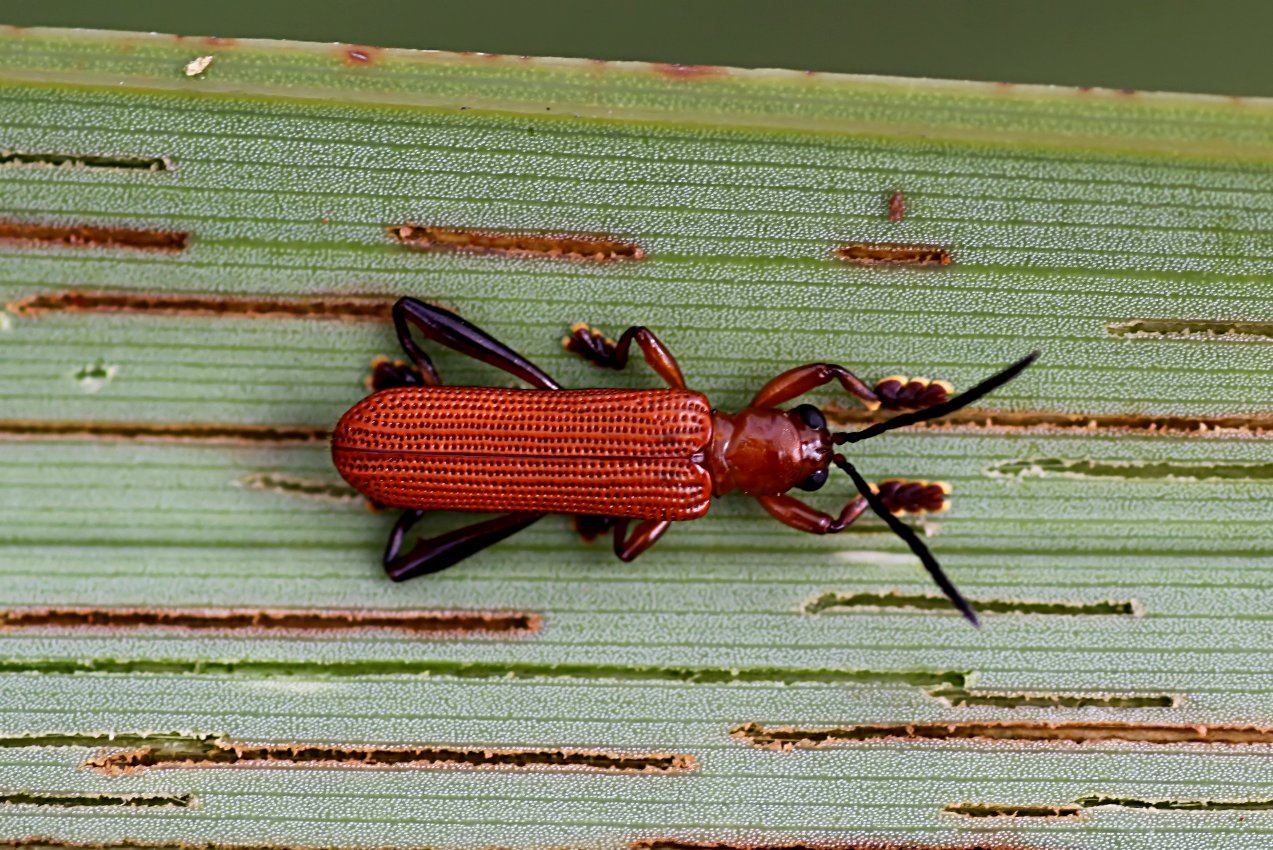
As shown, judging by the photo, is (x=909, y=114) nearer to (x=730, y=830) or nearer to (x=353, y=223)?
(x=353, y=223)

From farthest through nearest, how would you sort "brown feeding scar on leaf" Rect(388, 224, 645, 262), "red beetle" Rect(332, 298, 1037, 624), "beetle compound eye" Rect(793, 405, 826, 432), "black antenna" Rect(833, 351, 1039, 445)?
"brown feeding scar on leaf" Rect(388, 224, 645, 262), "beetle compound eye" Rect(793, 405, 826, 432), "red beetle" Rect(332, 298, 1037, 624), "black antenna" Rect(833, 351, 1039, 445)

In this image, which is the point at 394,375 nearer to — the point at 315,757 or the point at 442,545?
the point at 442,545

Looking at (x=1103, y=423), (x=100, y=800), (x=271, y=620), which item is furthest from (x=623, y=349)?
(x=100, y=800)

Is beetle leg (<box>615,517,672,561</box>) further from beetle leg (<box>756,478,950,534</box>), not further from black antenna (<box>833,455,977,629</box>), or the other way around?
black antenna (<box>833,455,977,629</box>)

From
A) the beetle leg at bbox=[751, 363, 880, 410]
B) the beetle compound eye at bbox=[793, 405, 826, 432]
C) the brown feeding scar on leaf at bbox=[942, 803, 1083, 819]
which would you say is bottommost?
the brown feeding scar on leaf at bbox=[942, 803, 1083, 819]

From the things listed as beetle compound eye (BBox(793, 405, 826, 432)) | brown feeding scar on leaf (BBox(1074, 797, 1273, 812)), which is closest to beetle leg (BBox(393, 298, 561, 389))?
beetle compound eye (BBox(793, 405, 826, 432))
